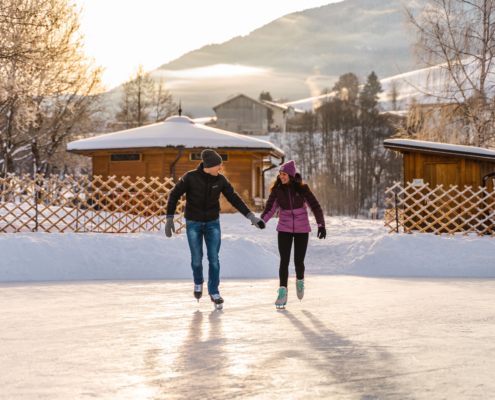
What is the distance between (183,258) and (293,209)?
3.84m

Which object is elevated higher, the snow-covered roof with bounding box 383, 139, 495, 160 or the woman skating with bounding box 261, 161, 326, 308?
the snow-covered roof with bounding box 383, 139, 495, 160

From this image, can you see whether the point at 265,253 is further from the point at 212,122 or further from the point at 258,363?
the point at 212,122

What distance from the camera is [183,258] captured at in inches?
369

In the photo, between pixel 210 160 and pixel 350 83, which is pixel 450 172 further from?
pixel 350 83

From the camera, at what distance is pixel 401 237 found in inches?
430

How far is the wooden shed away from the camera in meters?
14.6

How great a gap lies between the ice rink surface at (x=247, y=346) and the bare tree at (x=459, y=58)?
15513mm

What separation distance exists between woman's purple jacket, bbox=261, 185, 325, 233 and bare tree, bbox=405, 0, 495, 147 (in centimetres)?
1648

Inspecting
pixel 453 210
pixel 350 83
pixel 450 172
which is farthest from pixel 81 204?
pixel 350 83

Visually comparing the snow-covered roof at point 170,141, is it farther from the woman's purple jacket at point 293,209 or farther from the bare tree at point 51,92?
the woman's purple jacket at point 293,209

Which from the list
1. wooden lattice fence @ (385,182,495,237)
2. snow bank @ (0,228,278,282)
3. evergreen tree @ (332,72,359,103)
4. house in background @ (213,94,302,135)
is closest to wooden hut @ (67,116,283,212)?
wooden lattice fence @ (385,182,495,237)

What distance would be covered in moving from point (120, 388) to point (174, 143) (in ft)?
52.1

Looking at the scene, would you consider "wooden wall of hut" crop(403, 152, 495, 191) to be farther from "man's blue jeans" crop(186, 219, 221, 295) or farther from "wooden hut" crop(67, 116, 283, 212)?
"man's blue jeans" crop(186, 219, 221, 295)

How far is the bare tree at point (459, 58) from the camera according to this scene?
67.2 feet
